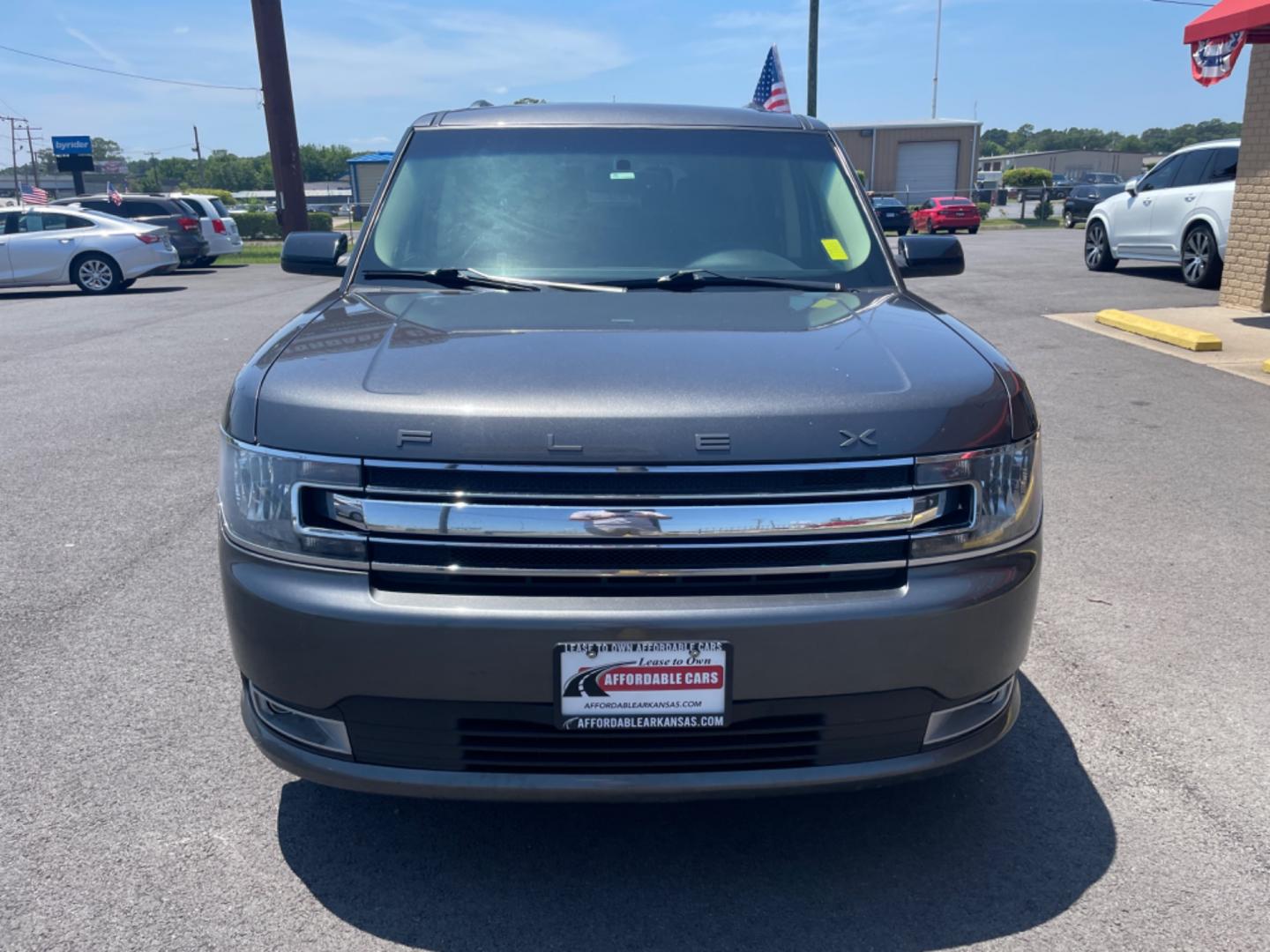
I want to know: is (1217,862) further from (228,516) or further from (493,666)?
(228,516)

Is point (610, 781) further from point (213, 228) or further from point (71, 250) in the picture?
point (213, 228)

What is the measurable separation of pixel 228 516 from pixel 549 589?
2.56 feet

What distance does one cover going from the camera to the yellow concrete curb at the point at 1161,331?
9891mm

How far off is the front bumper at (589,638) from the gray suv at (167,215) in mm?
23780

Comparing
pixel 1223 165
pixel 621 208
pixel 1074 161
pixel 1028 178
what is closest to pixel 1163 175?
pixel 1223 165

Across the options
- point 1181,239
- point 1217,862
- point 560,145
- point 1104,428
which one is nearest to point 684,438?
point 1217,862

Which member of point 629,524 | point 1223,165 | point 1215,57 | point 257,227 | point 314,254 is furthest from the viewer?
point 257,227

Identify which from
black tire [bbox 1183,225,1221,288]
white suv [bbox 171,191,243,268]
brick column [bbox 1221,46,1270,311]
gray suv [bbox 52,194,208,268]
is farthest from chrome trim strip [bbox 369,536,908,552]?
white suv [bbox 171,191,243,268]

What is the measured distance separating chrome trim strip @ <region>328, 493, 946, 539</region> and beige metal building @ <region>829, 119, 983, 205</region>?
61.8 m

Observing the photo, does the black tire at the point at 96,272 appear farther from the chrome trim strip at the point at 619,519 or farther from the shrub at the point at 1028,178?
the shrub at the point at 1028,178

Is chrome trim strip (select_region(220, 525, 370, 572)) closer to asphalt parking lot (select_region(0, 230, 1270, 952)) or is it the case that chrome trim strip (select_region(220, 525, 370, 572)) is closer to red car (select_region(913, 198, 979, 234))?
asphalt parking lot (select_region(0, 230, 1270, 952))

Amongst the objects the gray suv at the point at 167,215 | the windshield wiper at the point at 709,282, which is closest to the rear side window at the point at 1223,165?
the windshield wiper at the point at 709,282

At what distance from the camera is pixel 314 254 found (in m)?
4.33

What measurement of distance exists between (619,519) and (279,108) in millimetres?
22563
